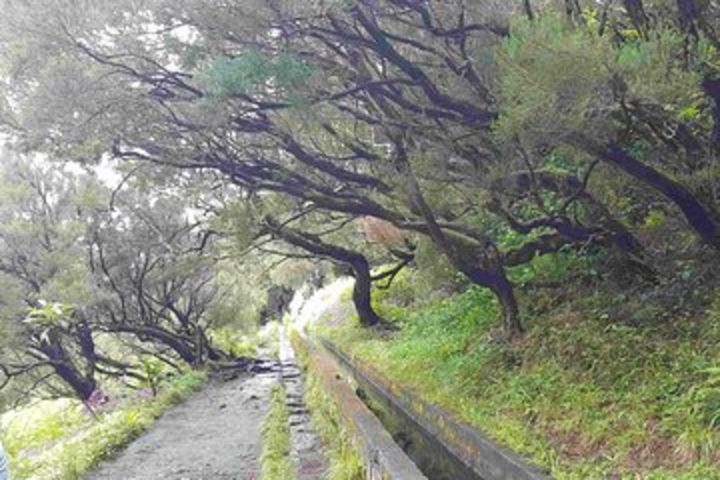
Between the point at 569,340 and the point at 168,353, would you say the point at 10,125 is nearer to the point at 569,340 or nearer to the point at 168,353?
the point at 569,340

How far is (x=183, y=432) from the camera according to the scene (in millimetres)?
12219

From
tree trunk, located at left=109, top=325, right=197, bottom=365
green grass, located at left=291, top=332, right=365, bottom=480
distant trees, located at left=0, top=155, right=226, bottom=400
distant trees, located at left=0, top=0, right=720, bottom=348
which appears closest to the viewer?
distant trees, located at left=0, top=0, right=720, bottom=348

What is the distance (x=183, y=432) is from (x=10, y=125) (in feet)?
20.5

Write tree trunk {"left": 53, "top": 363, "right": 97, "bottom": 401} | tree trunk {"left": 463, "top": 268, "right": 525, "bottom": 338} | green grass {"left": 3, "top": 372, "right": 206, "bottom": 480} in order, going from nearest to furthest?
tree trunk {"left": 463, "top": 268, "right": 525, "bottom": 338} → green grass {"left": 3, "top": 372, "right": 206, "bottom": 480} → tree trunk {"left": 53, "top": 363, "right": 97, "bottom": 401}

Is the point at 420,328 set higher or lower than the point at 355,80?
lower

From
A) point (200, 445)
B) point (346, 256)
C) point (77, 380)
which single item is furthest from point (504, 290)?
point (77, 380)

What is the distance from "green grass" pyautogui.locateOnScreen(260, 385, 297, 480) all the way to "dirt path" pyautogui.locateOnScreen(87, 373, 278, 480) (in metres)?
0.19

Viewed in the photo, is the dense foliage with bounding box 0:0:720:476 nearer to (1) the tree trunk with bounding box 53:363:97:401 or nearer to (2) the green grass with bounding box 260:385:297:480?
(2) the green grass with bounding box 260:385:297:480

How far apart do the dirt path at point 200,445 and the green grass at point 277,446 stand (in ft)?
0.64

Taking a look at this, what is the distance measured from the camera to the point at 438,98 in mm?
7414

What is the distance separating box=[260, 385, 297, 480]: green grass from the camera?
7.95 m

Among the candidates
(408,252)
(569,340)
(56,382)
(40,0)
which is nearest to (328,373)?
(408,252)

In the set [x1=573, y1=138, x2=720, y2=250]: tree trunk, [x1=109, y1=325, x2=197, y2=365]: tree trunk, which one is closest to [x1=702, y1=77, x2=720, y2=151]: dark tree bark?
[x1=573, y1=138, x2=720, y2=250]: tree trunk

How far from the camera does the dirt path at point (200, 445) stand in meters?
9.05
